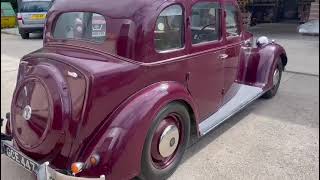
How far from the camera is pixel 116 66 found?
2766mm

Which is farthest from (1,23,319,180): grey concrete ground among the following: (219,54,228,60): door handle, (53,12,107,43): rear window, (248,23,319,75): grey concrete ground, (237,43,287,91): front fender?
(53,12,107,43): rear window

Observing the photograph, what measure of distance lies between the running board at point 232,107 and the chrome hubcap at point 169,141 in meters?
0.37

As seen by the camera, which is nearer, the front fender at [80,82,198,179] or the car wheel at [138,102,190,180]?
the front fender at [80,82,198,179]

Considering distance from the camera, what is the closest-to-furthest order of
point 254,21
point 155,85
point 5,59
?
point 155,85
point 5,59
point 254,21

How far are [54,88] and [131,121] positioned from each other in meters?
0.60

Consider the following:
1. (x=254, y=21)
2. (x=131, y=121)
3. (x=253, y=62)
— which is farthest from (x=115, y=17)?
(x=254, y=21)

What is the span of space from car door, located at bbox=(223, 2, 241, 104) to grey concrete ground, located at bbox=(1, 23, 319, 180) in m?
0.43

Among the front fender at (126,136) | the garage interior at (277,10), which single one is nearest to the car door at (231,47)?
the front fender at (126,136)

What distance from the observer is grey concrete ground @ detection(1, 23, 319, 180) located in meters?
3.28

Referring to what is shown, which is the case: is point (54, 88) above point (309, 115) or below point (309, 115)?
above

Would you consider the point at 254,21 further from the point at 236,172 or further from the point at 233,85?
the point at 236,172

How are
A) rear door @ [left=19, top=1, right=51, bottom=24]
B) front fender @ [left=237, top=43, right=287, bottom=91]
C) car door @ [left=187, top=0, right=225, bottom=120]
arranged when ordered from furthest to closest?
rear door @ [left=19, top=1, right=51, bottom=24], front fender @ [left=237, top=43, right=287, bottom=91], car door @ [left=187, top=0, right=225, bottom=120]

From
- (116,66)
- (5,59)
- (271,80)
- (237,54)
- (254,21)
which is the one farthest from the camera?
(254,21)

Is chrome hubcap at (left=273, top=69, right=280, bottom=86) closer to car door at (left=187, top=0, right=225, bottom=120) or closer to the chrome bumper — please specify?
car door at (left=187, top=0, right=225, bottom=120)
